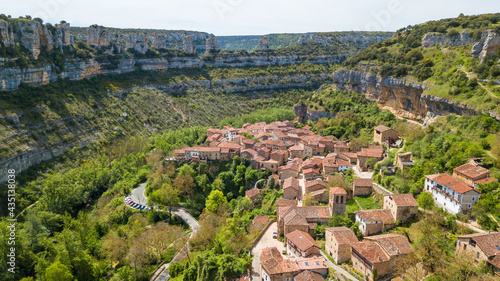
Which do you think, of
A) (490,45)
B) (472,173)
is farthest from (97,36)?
(472,173)

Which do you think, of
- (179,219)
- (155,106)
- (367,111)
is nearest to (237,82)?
(155,106)

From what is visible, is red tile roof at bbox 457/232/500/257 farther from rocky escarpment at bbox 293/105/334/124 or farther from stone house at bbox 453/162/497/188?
rocky escarpment at bbox 293/105/334/124

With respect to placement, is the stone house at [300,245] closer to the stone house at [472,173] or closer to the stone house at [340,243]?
A: the stone house at [340,243]

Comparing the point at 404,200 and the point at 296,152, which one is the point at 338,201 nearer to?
the point at 404,200

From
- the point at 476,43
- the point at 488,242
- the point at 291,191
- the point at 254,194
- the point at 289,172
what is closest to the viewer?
the point at 488,242

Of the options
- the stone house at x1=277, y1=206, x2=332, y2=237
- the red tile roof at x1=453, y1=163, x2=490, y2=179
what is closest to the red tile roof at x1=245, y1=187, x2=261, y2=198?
the stone house at x1=277, y1=206, x2=332, y2=237
